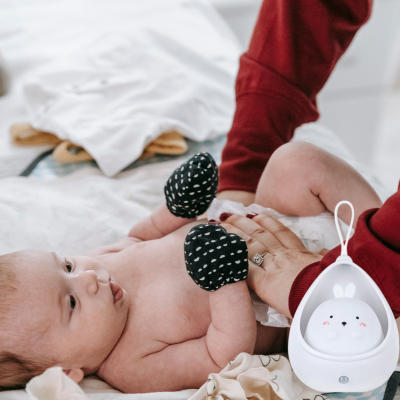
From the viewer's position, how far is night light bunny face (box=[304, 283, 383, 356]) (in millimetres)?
398

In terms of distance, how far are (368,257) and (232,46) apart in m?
1.29

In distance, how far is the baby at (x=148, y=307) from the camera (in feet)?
2.10

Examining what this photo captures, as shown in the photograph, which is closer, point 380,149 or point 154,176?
point 154,176

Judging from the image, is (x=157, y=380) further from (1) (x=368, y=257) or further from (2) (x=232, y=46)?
(2) (x=232, y=46)

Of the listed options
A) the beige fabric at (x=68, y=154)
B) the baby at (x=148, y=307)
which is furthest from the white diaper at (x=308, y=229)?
the beige fabric at (x=68, y=154)

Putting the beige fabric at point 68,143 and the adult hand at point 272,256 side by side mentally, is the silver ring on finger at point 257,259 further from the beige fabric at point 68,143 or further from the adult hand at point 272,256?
the beige fabric at point 68,143

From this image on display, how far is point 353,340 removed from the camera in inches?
15.7

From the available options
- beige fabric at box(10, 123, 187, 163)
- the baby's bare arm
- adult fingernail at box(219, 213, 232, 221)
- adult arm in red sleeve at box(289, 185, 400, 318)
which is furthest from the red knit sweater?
adult arm in red sleeve at box(289, 185, 400, 318)

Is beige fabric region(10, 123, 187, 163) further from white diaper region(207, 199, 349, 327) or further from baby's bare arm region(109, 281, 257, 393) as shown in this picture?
baby's bare arm region(109, 281, 257, 393)

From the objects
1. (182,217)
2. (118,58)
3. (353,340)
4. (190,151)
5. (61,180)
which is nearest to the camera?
(353,340)

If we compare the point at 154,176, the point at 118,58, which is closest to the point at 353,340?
the point at 154,176

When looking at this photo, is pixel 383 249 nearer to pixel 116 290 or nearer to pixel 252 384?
pixel 252 384

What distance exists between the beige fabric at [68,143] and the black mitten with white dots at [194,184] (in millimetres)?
392

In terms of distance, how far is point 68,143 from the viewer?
1.15 meters
